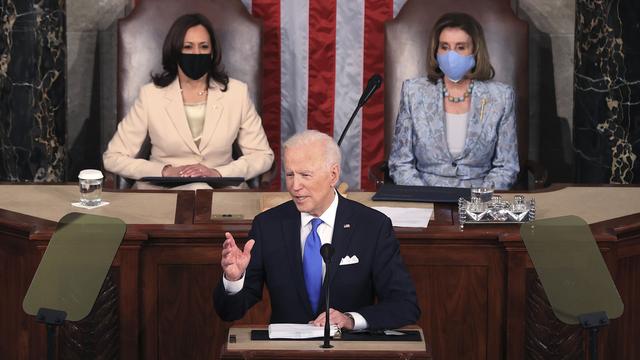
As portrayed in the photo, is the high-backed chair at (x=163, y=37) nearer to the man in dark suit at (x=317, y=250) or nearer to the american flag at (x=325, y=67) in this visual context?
the american flag at (x=325, y=67)

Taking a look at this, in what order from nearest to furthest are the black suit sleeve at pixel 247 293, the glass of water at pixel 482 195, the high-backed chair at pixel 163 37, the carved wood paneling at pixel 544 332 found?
the black suit sleeve at pixel 247 293
the carved wood paneling at pixel 544 332
the glass of water at pixel 482 195
the high-backed chair at pixel 163 37

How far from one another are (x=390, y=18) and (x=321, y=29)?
0.38 metres

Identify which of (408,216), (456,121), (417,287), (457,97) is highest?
(457,97)

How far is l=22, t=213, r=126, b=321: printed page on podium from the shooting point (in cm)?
379

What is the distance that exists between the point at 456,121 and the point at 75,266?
9.18ft

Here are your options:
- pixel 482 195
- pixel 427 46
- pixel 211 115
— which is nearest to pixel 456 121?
pixel 427 46

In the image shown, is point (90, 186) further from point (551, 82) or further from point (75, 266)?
point (551, 82)

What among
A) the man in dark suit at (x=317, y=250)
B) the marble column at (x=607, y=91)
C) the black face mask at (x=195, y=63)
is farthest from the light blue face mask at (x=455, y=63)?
the man in dark suit at (x=317, y=250)

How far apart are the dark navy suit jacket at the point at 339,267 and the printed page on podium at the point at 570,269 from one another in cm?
43

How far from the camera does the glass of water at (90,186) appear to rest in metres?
5.06

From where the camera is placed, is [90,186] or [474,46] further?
[474,46]

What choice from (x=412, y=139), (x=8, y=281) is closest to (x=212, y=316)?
(x=8, y=281)

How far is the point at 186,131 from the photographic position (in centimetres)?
641

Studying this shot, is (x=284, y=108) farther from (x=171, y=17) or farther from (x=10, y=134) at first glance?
(x=10, y=134)
